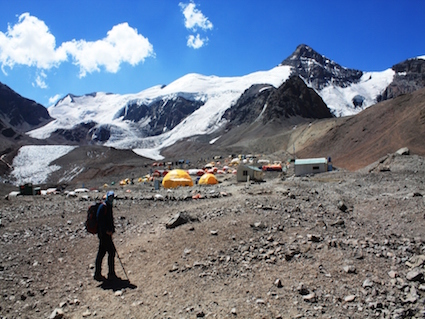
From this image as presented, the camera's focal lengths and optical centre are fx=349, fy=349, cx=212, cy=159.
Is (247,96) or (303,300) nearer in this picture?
(303,300)

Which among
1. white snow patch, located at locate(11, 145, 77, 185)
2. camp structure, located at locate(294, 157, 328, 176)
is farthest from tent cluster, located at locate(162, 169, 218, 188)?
white snow patch, located at locate(11, 145, 77, 185)

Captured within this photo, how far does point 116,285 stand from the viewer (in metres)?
6.61

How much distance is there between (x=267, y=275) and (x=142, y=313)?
2282 mm

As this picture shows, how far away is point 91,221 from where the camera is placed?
22.9 ft

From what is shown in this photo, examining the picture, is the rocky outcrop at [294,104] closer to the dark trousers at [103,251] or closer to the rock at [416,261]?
the rock at [416,261]

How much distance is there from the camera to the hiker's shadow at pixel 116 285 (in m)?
6.51

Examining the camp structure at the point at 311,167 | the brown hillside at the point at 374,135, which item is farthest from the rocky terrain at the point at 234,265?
the brown hillside at the point at 374,135

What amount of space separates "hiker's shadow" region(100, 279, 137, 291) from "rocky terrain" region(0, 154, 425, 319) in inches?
1.5

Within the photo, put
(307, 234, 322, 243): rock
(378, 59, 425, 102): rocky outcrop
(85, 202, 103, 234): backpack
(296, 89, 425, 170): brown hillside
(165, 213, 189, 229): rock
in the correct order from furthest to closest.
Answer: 1. (378, 59, 425, 102): rocky outcrop
2. (296, 89, 425, 170): brown hillside
3. (165, 213, 189, 229): rock
4. (307, 234, 322, 243): rock
5. (85, 202, 103, 234): backpack

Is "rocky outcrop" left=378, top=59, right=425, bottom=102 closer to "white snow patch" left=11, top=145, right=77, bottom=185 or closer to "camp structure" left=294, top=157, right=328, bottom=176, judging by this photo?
"white snow patch" left=11, top=145, right=77, bottom=185

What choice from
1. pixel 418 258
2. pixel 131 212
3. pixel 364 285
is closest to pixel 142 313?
pixel 364 285

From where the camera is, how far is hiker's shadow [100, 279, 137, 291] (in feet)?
21.4

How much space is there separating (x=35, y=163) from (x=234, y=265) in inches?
3430

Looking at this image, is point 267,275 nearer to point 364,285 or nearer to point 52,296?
point 364,285
